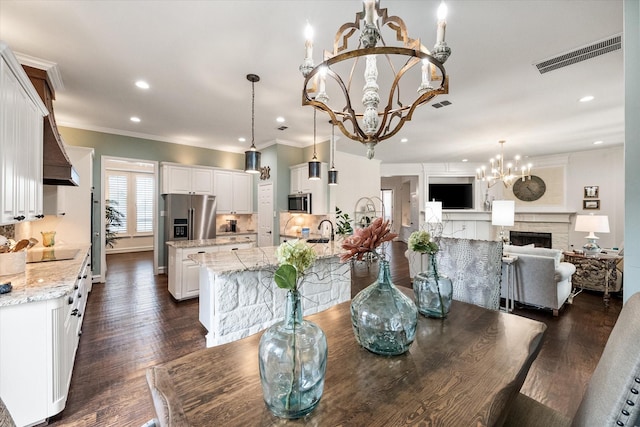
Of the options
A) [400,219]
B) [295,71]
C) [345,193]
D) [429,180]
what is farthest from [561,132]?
[400,219]

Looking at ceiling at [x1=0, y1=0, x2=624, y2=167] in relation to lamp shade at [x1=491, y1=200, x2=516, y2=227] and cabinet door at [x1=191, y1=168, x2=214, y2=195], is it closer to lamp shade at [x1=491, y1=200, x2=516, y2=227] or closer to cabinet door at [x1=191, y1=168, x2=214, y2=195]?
cabinet door at [x1=191, y1=168, x2=214, y2=195]

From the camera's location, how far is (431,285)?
1463 mm

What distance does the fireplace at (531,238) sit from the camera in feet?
23.0

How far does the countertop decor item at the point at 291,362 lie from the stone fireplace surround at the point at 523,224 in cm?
547

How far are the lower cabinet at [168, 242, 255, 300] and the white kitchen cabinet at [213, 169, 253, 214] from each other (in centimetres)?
230

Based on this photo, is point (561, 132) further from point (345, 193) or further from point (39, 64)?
point (39, 64)

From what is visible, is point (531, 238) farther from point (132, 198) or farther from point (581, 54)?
point (132, 198)

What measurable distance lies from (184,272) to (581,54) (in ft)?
17.0

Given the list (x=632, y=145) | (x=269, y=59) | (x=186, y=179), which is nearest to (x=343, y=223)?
(x=186, y=179)

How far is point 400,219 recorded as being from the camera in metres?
11.8

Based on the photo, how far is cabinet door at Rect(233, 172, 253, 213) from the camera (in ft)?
20.8

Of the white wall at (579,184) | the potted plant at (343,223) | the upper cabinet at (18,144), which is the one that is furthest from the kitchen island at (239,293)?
the white wall at (579,184)

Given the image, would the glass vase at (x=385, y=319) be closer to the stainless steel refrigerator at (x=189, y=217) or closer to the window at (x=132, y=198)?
the stainless steel refrigerator at (x=189, y=217)

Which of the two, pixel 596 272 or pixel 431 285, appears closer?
pixel 431 285
